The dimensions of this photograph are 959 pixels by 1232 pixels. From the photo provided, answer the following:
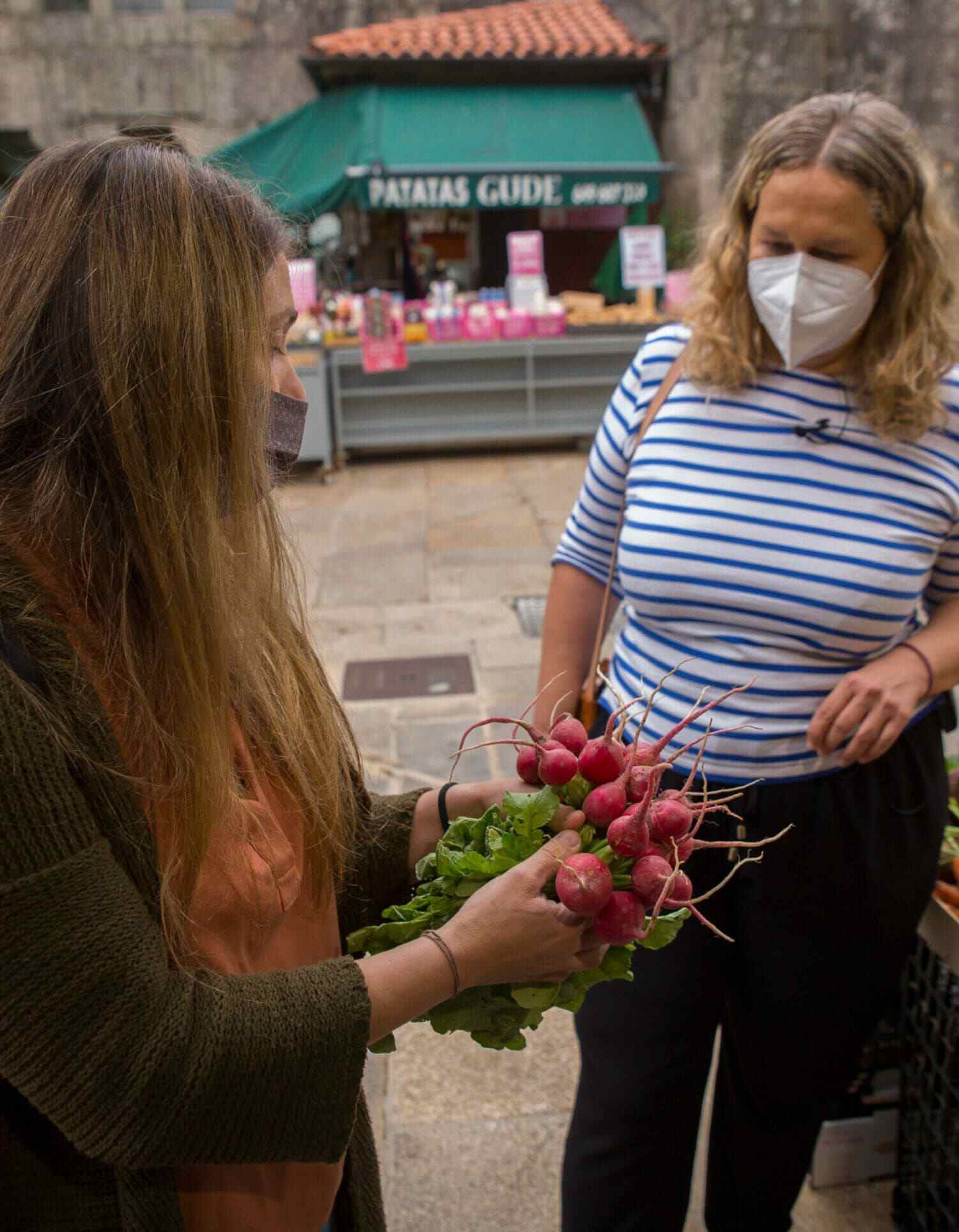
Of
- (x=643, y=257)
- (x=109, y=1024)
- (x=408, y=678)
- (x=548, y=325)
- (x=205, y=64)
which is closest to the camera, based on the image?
(x=109, y=1024)

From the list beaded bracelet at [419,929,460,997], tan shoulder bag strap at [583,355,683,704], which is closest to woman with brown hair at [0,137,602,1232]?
beaded bracelet at [419,929,460,997]

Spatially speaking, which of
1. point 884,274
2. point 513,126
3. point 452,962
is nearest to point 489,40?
point 513,126

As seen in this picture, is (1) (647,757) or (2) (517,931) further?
(1) (647,757)

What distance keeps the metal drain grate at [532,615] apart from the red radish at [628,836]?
4.38 metres

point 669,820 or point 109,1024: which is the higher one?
point 109,1024

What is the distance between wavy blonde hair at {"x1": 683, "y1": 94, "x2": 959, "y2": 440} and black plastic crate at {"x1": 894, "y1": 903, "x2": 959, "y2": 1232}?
0.92 meters

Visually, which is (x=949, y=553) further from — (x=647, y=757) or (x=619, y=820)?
(x=619, y=820)

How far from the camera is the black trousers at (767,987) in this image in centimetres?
174

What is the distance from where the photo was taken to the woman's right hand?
45.9 inches

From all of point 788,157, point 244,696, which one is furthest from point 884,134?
point 244,696

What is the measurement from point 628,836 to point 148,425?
2.39ft

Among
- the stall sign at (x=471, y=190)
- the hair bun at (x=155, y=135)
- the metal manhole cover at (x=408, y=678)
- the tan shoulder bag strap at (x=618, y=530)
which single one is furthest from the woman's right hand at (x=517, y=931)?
the stall sign at (x=471, y=190)

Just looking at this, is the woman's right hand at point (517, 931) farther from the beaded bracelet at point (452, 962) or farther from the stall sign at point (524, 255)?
the stall sign at point (524, 255)

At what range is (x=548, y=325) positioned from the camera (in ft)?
32.7
